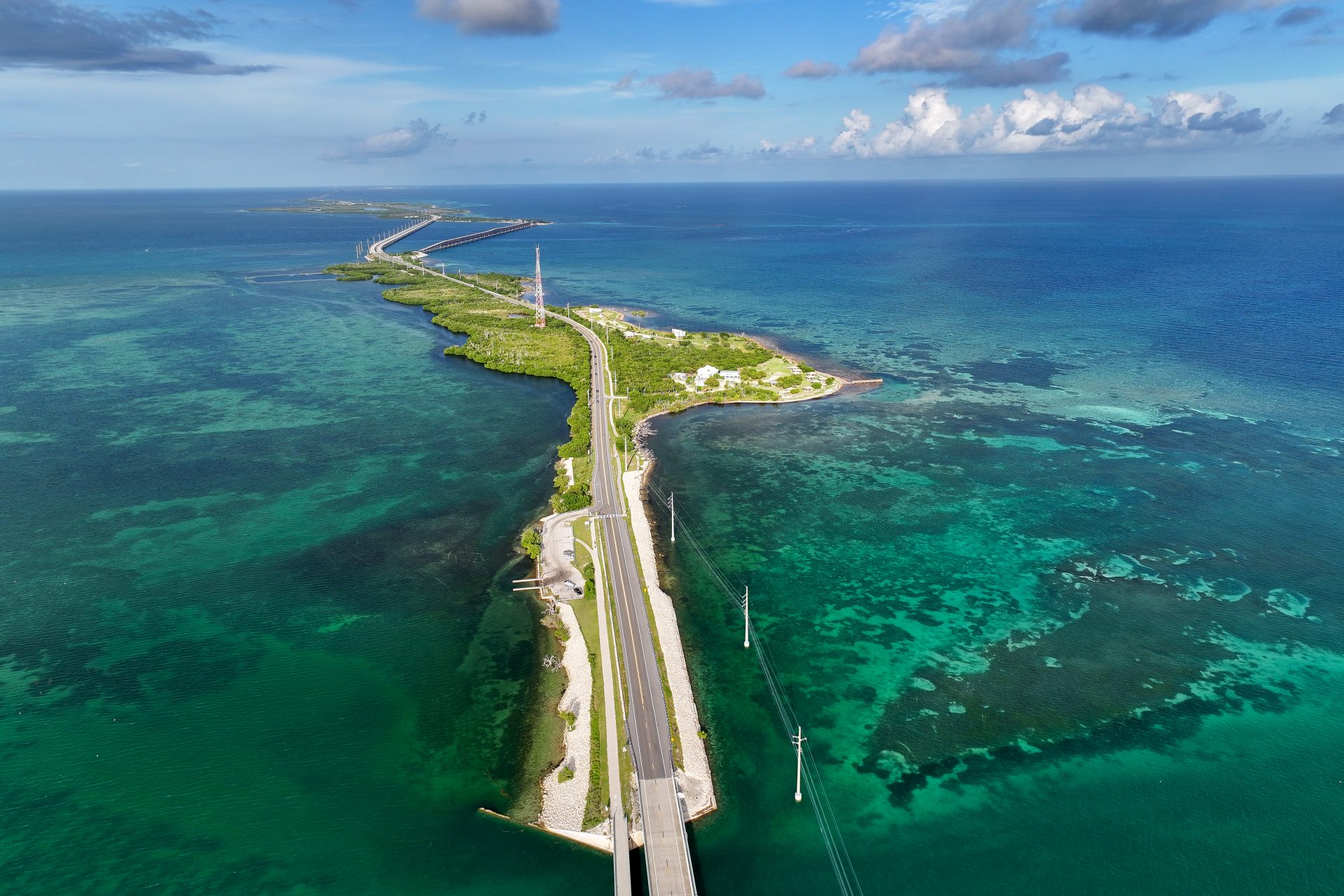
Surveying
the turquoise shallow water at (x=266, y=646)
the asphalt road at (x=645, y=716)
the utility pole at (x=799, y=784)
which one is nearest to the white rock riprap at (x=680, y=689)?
the asphalt road at (x=645, y=716)

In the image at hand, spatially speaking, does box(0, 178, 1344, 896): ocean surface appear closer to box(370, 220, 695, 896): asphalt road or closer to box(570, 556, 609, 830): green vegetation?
box(370, 220, 695, 896): asphalt road

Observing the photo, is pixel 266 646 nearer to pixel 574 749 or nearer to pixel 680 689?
pixel 574 749

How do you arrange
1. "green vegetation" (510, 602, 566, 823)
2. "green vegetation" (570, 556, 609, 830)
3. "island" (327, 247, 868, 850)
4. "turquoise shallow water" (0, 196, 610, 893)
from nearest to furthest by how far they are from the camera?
"turquoise shallow water" (0, 196, 610, 893)
"green vegetation" (570, 556, 609, 830)
"green vegetation" (510, 602, 566, 823)
"island" (327, 247, 868, 850)

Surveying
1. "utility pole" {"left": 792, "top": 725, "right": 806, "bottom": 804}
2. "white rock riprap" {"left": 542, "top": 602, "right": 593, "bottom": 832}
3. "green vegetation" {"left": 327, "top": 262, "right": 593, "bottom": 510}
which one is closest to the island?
"white rock riprap" {"left": 542, "top": 602, "right": 593, "bottom": 832}

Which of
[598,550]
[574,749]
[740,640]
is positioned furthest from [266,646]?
[740,640]

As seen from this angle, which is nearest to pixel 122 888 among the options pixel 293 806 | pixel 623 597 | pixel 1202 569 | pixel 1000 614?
pixel 293 806
